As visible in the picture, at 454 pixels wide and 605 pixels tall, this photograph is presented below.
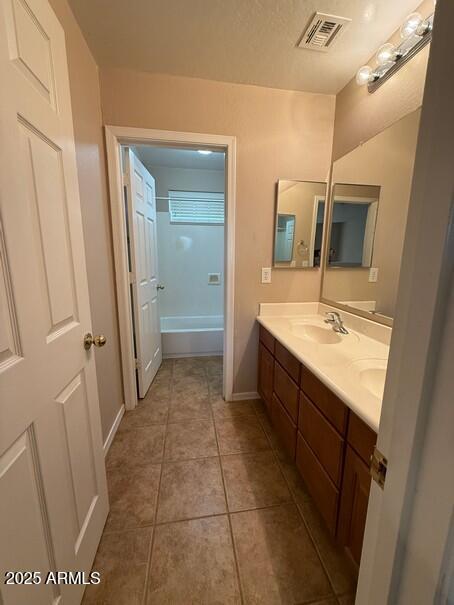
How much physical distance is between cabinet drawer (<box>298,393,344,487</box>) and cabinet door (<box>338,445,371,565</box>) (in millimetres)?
45

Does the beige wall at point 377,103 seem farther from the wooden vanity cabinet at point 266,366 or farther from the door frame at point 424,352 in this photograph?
the wooden vanity cabinet at point 266,366

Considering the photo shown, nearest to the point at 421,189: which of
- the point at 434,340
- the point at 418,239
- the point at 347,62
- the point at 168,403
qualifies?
the point at 418,239

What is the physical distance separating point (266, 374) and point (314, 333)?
19.2 inches

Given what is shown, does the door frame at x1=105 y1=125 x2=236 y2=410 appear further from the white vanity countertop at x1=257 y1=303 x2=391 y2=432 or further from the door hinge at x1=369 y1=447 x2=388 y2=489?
the door hinge at x1=369 y1=447 x2=388 y2=489

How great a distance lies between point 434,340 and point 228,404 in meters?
2.07

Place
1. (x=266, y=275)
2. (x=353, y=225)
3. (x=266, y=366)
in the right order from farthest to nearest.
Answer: (x=266, y=275) → (x=266, y=366) → (x=353, y=225)

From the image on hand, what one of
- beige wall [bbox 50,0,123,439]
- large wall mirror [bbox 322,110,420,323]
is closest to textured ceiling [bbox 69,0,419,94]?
beige wall [bbox 50,0,123,439]

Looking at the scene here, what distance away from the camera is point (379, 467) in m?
0.49

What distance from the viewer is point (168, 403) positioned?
2.23 m

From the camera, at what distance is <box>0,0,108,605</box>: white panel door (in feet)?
2.00

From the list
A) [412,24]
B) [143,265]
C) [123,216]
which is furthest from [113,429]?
[412,24]

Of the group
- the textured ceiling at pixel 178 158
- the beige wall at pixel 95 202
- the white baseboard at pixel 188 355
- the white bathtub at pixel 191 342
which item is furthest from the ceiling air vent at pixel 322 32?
the white baseboard at pixel 188 355

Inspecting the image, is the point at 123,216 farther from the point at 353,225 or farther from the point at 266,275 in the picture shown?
the point at 353,225

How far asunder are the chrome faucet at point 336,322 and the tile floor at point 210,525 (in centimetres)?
91
